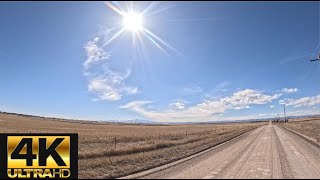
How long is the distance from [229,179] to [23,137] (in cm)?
788

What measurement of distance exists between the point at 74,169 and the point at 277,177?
783 centimetres

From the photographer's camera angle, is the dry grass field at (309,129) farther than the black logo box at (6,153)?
Yes

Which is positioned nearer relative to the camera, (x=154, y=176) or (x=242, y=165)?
(x=154, y=176)

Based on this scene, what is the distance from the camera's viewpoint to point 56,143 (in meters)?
12.3

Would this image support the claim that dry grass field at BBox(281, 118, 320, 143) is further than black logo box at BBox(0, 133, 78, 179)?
Yes

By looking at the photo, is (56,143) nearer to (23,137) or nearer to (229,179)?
(23,137)

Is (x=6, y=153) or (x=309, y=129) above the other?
(x=6, y=153)

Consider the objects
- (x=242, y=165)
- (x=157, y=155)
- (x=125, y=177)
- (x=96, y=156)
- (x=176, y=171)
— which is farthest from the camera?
(x=157, y=155)

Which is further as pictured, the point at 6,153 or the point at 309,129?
the point at 309,129

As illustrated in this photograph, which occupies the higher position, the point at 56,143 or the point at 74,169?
the point at 56,143

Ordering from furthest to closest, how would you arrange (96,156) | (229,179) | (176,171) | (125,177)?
(96,156)
(176,171)
(125,177)
(229,179)

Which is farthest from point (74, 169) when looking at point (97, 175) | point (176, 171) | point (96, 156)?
point (96, 156)

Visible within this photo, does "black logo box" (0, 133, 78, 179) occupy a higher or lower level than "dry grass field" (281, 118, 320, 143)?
higher

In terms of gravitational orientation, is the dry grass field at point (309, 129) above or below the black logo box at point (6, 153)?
below
